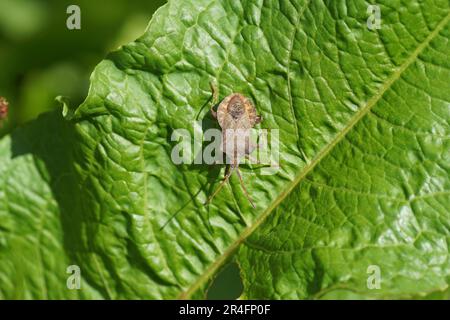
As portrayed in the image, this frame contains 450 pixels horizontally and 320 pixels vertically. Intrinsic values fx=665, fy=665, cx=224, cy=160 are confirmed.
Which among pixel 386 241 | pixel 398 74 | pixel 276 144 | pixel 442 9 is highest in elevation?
pixel 442 9

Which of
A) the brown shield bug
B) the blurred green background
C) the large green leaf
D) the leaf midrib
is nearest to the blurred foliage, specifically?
the blurred green background

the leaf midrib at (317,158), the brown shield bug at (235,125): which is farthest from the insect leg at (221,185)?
the leaf midrib at (317,158)

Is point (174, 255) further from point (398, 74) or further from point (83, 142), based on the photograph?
point (398, 74)

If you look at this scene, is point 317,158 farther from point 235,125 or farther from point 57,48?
point 57,48

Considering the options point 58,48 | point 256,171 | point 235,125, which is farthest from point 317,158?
point 58,48

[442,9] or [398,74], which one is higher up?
[442,9]

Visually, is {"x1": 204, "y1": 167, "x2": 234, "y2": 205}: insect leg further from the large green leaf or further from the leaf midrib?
the leaf midrib

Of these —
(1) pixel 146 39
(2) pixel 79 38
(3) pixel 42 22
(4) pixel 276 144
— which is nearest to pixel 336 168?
(4) pixel 276 144
